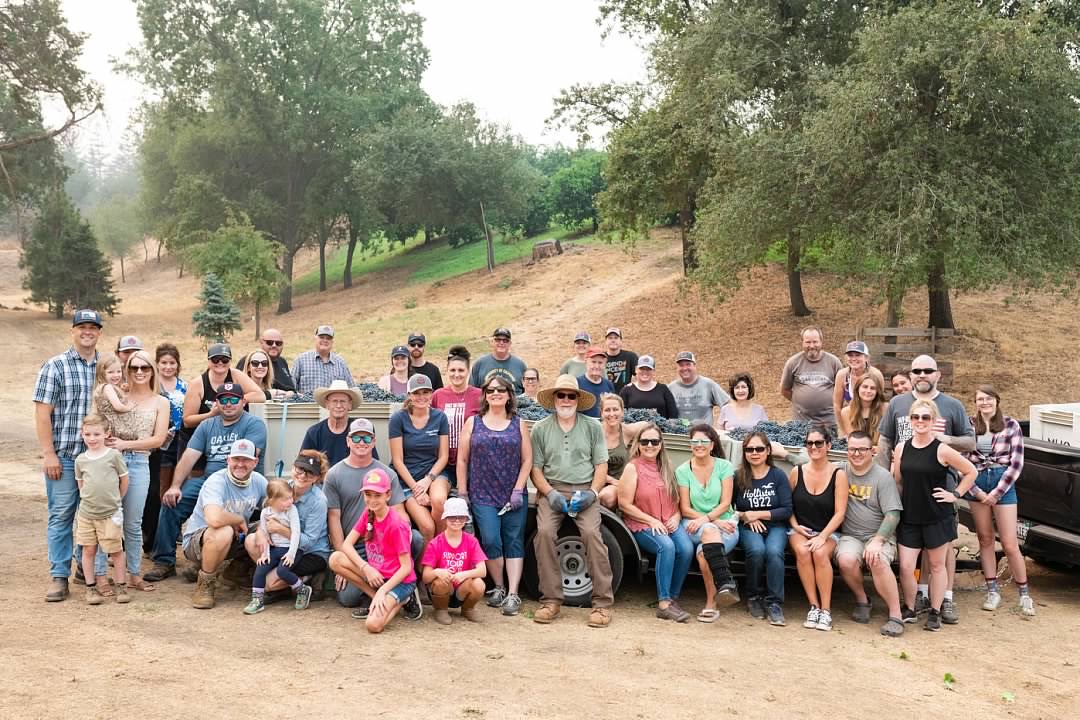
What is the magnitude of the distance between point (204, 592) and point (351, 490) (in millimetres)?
1221

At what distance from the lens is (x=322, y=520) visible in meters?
6.75

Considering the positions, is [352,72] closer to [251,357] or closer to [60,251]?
[60,251]

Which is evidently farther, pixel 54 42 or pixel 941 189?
pixel 54 42

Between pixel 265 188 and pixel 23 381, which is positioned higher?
pixel 265 188

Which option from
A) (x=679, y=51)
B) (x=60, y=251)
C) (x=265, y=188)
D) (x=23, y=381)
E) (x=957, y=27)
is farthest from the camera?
(x=265, y=188)

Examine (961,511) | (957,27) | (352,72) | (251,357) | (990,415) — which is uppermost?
(352,72)

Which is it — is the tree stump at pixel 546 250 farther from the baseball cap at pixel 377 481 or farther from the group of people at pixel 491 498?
the baseball cap at pixel 377 481

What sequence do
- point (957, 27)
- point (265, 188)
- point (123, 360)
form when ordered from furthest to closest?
point (265, 188), point (957, 27), point (123, 360)

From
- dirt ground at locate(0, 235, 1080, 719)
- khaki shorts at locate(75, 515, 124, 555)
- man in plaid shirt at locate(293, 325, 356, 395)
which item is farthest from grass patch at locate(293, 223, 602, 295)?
khaki shorts at locate(75, 515, 124, 555)

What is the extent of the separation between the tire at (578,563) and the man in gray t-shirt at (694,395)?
2.03m

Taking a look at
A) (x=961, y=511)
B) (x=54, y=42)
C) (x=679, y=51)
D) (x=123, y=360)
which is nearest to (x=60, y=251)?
(x=54, y=42)

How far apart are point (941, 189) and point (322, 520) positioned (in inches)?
457

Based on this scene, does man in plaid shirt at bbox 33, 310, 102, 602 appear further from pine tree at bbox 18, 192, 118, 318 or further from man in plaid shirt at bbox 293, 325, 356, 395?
pine tree at bbox 18, 192, 118, 318

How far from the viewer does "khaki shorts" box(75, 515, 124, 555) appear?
6.56m
